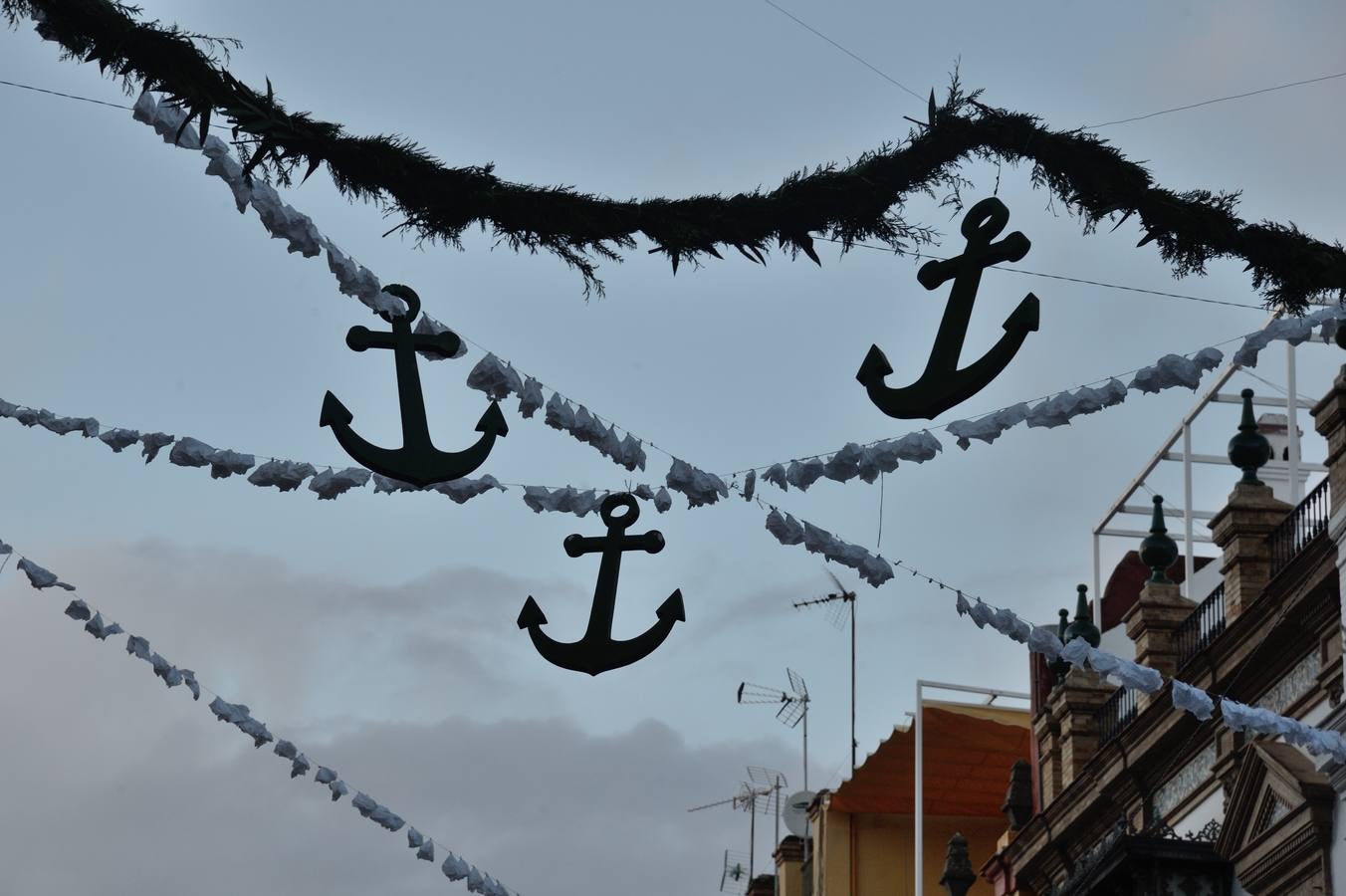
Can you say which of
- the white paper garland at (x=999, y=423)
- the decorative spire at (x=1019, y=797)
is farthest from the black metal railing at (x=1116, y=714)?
the white paper garland at (x=999, y=423)

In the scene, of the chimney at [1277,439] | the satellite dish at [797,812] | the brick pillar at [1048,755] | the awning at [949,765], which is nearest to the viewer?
the brick pillar at [1048,755]

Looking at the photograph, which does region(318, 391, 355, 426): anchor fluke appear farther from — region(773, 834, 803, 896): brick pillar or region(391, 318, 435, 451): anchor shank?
region(773, 834, 803, 896): brick pillar

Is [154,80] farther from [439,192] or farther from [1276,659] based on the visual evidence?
[1276,659]

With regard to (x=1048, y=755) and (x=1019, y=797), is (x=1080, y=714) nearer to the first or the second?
(x=1048, y=755)

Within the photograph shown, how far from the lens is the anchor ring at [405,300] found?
806cm

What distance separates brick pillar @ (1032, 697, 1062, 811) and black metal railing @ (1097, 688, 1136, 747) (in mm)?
1077

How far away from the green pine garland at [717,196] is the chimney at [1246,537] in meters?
11.2

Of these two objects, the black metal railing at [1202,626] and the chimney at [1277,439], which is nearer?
the black metal railing at [1202,626]

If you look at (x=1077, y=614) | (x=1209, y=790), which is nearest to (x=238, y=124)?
(x=1209, y=790)

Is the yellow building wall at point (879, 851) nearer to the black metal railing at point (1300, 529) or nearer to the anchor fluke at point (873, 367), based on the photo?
the black metal railing at point (1300, 529)

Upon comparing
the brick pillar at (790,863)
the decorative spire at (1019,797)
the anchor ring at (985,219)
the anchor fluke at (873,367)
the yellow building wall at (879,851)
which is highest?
the brick pillar at (790,863)

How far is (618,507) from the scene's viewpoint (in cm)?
869

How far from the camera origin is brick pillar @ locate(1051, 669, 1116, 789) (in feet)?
82.1

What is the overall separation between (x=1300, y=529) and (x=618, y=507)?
11.8 metres
